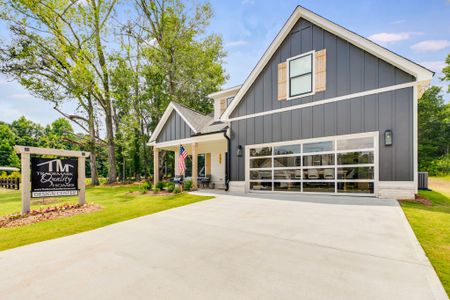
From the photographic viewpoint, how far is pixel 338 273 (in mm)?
2705

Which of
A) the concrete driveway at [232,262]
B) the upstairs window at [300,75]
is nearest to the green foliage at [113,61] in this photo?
the upstairs window at [300,75]

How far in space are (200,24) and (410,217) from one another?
2342 centimetres

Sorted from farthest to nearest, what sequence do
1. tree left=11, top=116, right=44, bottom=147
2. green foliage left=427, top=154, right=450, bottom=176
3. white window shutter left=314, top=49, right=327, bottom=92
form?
tree left=11, top=116, right=44, bottom=147 < green foliage left=427, top=154, right=450, bottom=176 < white window shutter left=314, top=49, right=327, bottom=92

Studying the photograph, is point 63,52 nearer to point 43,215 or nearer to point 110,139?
point 110,139

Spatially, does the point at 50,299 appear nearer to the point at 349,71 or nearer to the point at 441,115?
the point at 349,71

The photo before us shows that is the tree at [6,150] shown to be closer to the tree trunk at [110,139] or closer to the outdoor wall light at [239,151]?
the tree trunk at [110,139]

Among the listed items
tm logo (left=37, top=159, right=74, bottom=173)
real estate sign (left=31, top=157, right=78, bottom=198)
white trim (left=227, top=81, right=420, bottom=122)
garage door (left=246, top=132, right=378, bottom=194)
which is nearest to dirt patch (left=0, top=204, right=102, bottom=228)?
real estate sign (left=31, top=157, right=78, bottom=198)

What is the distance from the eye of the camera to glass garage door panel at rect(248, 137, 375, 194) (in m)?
8.13

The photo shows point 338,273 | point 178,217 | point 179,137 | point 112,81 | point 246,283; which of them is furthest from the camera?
point 112,81

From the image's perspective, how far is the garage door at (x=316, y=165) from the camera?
8094 millimetres

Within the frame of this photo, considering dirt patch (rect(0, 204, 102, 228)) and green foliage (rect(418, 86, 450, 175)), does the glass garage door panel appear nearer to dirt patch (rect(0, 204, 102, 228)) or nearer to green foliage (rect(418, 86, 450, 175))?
dirt patch (rect(0, 204, 102, 228))

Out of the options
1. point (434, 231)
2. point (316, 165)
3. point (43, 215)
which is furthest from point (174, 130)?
point (434, 231)

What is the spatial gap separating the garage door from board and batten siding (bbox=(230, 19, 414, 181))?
0.34 metres

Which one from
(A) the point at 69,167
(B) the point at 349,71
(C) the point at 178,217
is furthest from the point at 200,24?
(C) the point at 178,217
